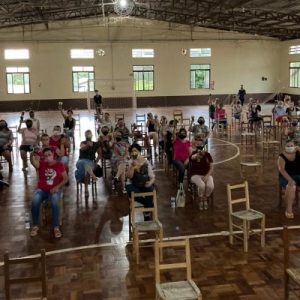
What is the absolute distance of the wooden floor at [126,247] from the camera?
5.00 meters

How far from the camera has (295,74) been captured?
3052 cm

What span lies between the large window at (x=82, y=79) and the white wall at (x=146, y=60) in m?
0.31

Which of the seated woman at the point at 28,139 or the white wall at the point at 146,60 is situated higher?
the white wall at the point at 146,60

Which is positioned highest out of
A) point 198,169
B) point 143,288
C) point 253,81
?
point 253,81

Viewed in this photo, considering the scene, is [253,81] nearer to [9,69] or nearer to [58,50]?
[58,50]

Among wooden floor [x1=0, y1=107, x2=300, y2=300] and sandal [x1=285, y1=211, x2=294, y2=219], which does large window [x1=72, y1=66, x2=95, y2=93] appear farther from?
sandal [x1=285, y1=211, x2=294, y2=219]

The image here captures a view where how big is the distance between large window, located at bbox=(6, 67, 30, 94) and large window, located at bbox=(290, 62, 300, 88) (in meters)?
17.2

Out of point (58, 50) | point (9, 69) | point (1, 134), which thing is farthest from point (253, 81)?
point (1, 134)

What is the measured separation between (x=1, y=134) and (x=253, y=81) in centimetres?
2367

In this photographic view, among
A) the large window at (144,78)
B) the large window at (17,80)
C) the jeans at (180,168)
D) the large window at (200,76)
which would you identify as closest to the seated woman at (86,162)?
the jeans at (180,168)

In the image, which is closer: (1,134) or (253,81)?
(1,134)

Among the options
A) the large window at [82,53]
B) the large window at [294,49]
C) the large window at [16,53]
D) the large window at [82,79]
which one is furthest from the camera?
the large window at [294,49]

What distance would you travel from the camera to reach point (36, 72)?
28672mm

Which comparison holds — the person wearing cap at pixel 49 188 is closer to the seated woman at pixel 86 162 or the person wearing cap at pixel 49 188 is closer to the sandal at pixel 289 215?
the seated woman at pixel 86 162
